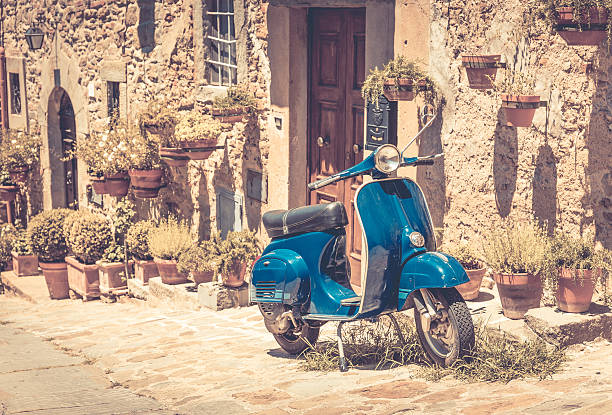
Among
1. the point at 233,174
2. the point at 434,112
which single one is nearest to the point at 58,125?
the point at 233,174

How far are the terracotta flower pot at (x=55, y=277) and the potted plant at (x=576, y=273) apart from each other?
7018 millimetres

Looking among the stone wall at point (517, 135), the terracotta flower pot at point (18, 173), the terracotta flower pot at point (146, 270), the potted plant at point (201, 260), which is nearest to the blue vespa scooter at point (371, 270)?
the stone wall at point (517, 135)

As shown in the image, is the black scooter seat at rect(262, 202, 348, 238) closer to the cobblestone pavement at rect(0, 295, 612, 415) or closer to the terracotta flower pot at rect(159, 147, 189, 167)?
the cobblestone pavement at rect(0, 295, 612, 415)

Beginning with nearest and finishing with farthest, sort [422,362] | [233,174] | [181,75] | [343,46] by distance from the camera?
[422,362] → [343,46] → [233,174] → [181,75]

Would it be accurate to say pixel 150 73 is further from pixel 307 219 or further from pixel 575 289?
pixel 575 289

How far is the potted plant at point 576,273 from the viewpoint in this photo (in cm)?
498

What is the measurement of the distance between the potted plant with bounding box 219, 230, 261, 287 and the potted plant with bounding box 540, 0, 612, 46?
3581mm

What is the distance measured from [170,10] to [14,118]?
6199 millimetres

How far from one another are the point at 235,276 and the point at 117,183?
3.24 metres

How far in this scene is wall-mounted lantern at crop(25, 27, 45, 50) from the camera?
13.2 m

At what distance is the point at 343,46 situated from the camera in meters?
7.50

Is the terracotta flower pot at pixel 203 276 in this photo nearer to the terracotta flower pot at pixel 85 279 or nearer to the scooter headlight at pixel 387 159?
the terracotta flower pot at pixel 85 279

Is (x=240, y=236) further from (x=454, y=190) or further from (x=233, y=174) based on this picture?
(x=454, y=190)

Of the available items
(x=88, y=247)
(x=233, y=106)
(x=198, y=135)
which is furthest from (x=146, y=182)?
(x=233, y=106)
